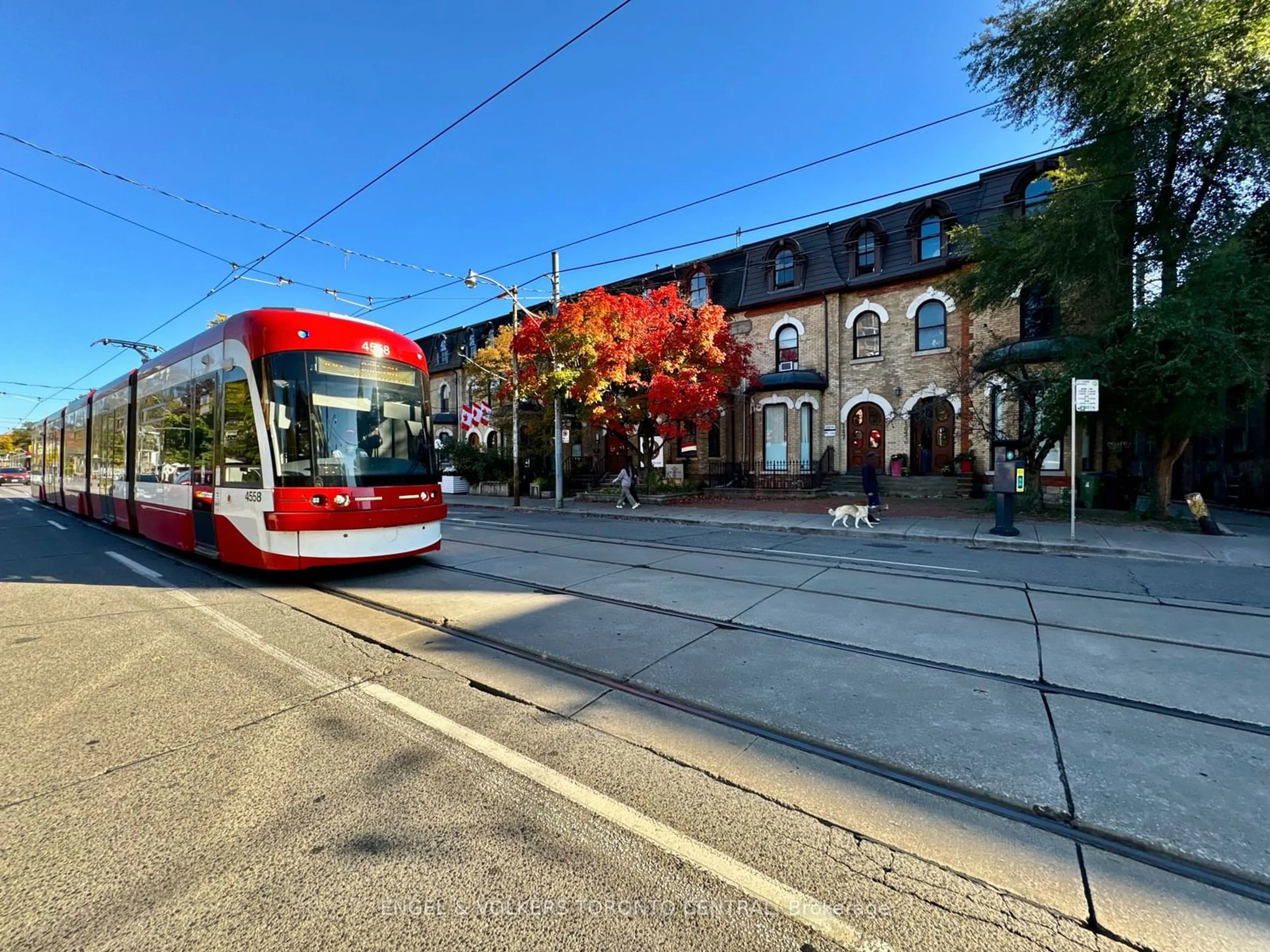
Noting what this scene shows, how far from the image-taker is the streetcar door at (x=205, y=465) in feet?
25.1

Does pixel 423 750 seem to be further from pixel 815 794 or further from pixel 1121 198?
pixel 1121 198

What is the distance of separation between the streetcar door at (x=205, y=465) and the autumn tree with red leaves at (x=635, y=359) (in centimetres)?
1097

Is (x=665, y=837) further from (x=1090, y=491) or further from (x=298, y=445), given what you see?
(x=1090, y=491)

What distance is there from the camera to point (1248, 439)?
17.6 meters

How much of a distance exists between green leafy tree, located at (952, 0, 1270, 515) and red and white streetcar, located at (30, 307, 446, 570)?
1186 centimetres

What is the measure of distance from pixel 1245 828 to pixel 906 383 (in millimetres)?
20255

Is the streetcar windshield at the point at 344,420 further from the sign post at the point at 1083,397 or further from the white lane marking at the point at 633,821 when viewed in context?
the sign post at the point at 1083,397

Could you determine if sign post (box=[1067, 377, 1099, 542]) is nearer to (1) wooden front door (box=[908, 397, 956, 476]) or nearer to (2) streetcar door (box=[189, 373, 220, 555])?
(1) wooden front door (box=[908, 397, 956, 476])

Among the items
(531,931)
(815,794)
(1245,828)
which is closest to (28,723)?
(531,931)

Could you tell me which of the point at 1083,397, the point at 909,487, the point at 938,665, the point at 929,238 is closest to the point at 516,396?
the point at 909,487

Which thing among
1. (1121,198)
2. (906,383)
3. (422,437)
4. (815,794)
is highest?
(1121,198)

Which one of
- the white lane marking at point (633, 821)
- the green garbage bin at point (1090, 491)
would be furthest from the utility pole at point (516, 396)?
the green garbage bin at point (1090, 491)

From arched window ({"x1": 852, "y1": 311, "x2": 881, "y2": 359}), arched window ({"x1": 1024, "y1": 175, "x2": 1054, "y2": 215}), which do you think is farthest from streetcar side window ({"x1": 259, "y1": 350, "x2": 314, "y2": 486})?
arched window ({"x1": 852, "y1": 311, "x2": 881, "y2": 359})

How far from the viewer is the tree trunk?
42.8ft
